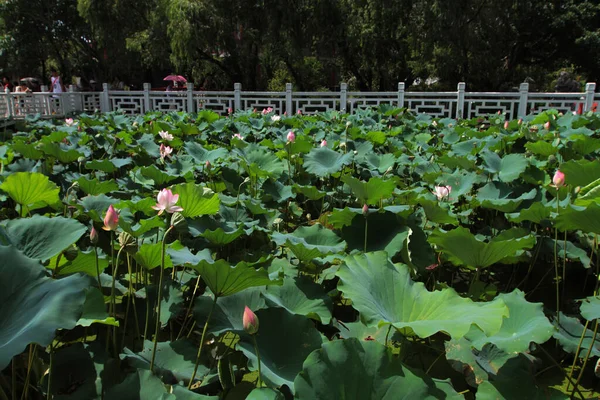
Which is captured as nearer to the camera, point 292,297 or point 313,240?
point 292,297

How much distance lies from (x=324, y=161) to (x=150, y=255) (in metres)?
1.45

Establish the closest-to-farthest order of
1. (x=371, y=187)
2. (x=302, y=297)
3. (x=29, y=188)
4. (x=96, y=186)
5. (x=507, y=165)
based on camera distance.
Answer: (x=302, y=297) < (x=29, y=188) < (x=371, y=187) < (x=96, y=186) < (x=507, y=165)

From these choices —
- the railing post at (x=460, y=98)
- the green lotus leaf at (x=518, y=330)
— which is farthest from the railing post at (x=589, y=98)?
the green lotus leaf at (x=518, y=330)

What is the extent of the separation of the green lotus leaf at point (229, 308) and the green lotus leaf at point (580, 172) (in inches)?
51.3

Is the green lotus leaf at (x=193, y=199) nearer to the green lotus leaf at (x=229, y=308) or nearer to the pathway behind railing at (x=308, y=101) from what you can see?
the green lotus leaf at (x=229, y=308)

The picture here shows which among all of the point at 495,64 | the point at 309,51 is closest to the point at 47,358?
the point at 309,51

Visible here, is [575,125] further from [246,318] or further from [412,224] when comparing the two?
[246,318]

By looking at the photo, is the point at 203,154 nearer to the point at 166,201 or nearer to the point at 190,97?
the point at 166,201

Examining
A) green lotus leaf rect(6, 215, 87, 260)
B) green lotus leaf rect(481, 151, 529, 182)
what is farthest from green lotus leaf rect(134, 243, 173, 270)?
green lotus leaf rect(481, 151, 529, 182)

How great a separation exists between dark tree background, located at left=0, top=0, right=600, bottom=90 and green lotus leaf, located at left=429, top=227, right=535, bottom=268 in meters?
11.5

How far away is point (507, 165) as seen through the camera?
2344 mm

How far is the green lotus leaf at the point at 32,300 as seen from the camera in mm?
750

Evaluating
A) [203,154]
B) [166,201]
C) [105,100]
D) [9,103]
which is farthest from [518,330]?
[105,100]

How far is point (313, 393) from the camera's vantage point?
2.49 ft
